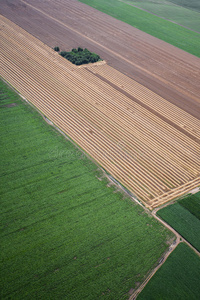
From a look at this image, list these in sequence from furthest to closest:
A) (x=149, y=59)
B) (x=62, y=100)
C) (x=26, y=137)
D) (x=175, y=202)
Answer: (x=149, y=59) < (x=62, y=100) < (x=26, y=137) < (x=175, y=202)

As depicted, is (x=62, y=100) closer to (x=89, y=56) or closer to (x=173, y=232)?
(x=89, y=56)

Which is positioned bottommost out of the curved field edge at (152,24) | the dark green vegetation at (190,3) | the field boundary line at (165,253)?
the field boundary line at (165,253)

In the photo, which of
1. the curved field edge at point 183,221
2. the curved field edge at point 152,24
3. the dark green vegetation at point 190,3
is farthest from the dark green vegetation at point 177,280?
the dark green vegetation at point 190,3

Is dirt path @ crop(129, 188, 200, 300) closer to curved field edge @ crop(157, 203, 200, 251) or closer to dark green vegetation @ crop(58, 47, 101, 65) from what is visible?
curved field edge @ crop(157, 203, 200, 251)

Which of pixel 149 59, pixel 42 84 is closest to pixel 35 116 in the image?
pixel 42 84

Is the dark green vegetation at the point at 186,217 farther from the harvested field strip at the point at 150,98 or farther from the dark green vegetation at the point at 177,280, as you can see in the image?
the harvested field strip at the point at 150,98

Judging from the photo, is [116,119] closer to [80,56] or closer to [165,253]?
[165,253]
